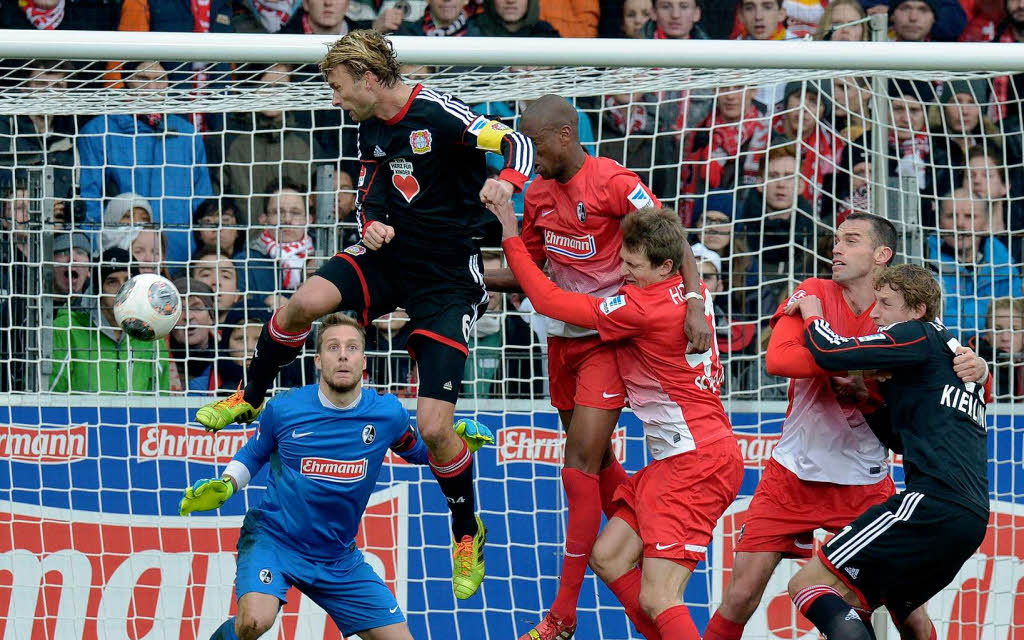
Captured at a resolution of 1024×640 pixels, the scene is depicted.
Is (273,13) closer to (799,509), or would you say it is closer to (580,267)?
(580,267)

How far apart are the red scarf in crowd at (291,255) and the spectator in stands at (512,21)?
6.96 feet

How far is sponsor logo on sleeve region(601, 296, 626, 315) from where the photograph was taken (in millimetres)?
4770

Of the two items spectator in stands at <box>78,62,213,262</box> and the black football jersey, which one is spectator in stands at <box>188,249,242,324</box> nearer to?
spectator in stands at <box>78,62,213,262</box>

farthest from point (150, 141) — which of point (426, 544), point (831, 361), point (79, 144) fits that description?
point (831, 361)

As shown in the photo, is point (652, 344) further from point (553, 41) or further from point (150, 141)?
point (150, 141)

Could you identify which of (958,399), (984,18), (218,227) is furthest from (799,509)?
(984,18)

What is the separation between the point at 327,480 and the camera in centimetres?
528

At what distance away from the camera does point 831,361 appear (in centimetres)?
439

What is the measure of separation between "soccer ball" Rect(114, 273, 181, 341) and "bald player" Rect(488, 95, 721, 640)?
151cm

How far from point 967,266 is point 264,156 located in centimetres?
391

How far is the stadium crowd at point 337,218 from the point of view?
21.2ft

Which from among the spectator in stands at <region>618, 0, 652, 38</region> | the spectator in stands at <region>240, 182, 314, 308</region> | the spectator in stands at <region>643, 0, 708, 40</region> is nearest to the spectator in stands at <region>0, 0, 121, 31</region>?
the spectator in stands at <region>240, 182, 314, 308</region>

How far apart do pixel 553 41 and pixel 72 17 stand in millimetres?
4249

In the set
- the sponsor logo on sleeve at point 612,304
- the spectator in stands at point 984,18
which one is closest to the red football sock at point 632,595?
the sponsor logo on sleeve at point 612,304
